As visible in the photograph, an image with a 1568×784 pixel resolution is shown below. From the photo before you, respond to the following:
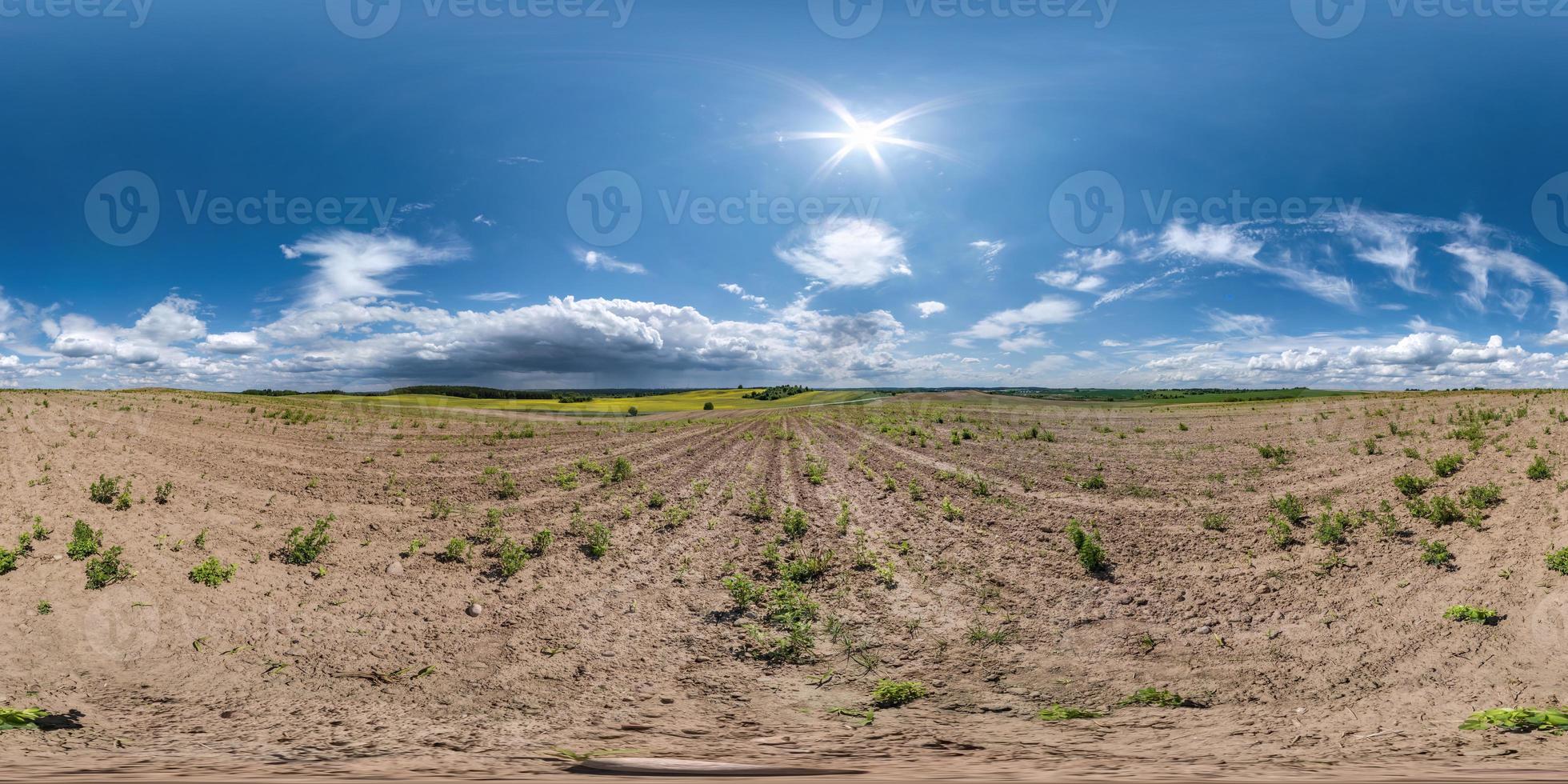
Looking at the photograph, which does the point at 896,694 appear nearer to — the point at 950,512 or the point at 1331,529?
the point at 950,512

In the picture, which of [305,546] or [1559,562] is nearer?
[1559,562]

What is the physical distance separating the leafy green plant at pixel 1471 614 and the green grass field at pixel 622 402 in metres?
47.4

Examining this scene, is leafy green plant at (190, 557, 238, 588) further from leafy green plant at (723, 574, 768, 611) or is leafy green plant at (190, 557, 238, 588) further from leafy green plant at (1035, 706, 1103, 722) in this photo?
leafy green plant at (1035, 706, 1103, 722)

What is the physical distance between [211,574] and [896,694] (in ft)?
31.0

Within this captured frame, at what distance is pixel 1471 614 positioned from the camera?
6629 millimetres

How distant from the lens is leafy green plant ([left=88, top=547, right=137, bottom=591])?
7668 mm

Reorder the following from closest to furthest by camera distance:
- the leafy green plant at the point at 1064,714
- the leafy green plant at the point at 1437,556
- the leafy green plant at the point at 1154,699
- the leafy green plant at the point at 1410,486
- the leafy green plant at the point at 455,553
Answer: the leafy green plant at the point at 1064,714 < the leafy green plant at the point at 1154,699 < the leafy green plant at the point at 1437,556 < the leafy green plant at the point at 455,553 < the leafy green plant at the point at 1410,486

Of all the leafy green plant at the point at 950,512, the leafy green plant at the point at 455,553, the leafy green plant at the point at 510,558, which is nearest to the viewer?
the leafy green plant at the point at 510,558

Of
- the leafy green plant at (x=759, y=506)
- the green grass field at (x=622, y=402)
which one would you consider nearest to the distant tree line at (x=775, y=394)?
the green grass field at (x=622, y=402)

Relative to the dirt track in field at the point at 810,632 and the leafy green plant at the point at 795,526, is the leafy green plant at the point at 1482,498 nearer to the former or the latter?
the dirt track in field at the point at 810,632

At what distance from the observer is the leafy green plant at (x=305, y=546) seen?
360 inches

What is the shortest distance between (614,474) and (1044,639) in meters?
12.5

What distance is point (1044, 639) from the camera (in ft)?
21.8

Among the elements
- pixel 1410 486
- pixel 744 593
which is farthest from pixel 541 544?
pixel 1410 486
